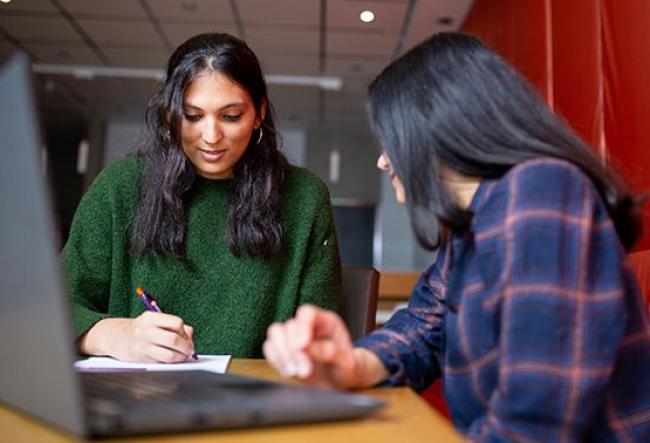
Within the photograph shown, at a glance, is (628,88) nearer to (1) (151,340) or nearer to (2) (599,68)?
(2) (599,68)

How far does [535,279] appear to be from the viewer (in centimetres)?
60

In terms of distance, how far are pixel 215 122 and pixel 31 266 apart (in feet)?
2.89

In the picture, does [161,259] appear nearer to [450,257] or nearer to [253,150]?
[253,150]

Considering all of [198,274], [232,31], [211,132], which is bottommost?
[198,274]

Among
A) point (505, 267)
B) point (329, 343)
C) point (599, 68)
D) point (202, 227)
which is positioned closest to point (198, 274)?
point (202, 227)

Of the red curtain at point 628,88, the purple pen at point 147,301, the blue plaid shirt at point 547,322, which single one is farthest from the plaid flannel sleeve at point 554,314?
the red curtain at point 628,88

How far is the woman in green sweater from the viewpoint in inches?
51.6

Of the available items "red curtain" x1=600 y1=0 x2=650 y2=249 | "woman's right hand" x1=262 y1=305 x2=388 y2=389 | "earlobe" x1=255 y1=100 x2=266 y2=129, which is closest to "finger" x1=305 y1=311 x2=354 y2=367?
"woman's right hand" x1=262 y1=305 x2=388 y2=389

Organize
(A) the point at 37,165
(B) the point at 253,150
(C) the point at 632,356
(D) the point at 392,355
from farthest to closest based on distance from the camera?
(B) the point at 253,150 < (D) the point at 392,355 < (C) the point at 632,356 < (A) the point at 37,165

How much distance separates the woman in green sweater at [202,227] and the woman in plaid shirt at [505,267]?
509 mm

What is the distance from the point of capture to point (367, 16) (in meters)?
4.42

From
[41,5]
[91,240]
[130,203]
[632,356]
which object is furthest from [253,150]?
[41,5]

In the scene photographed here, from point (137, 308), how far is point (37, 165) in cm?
94

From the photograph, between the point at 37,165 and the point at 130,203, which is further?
the point at 130,203
